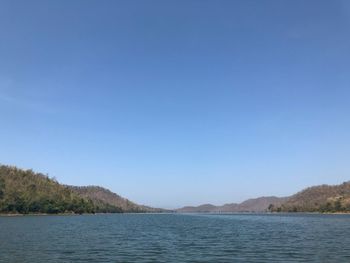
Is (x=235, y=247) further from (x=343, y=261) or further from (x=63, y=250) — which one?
(x=63, y=250)

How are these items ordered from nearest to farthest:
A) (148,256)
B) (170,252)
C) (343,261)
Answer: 1. (343,261)
2. (148,256)
3. (170,252)

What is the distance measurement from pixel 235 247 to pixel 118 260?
79.6 feet

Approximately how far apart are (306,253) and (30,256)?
1533 inches

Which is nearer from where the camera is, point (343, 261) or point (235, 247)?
point (343, 261)

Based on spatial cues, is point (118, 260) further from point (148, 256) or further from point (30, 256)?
point (30, 256)

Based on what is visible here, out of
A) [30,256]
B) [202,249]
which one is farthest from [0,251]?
[202,249]

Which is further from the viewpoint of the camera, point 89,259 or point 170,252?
point 170,252

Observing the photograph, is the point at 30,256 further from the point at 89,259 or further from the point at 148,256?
the point at 148,256

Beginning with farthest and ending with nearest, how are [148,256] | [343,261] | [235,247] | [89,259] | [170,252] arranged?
[235,247]
[170,252]
[148,256]
[89,259]
[343,261]

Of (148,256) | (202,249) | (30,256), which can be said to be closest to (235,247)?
(202,249)

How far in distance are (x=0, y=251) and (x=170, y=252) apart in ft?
83.0

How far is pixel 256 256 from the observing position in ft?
195

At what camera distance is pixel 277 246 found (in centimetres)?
7200

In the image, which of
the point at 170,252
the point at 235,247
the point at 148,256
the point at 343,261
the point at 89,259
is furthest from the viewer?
the point at 235,247
